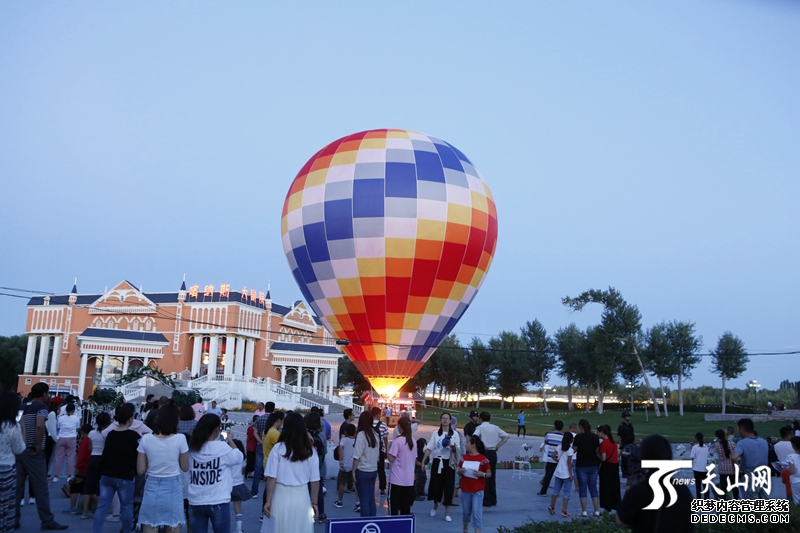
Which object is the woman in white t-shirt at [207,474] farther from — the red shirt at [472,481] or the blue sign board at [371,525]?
the red shirt at [472,481]

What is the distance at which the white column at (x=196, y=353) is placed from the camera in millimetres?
51572

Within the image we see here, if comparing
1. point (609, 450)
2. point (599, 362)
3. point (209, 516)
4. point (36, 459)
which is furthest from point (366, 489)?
point (599, 362)

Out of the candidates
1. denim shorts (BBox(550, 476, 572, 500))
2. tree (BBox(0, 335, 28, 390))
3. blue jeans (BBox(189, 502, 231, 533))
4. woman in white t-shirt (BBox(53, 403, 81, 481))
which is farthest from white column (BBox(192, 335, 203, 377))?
blue jeans (BBox(189, 502, 231, 533))

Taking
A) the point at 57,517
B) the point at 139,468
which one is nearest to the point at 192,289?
the point at 57,517

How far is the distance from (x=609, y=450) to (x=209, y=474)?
7.72m

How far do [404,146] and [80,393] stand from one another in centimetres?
3836

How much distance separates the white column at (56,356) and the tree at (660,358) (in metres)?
48.2

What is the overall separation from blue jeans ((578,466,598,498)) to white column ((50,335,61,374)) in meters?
54.8

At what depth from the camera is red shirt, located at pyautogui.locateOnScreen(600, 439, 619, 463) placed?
11.4 m

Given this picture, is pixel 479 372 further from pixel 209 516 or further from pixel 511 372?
pixel 209 516

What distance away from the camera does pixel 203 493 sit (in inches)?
239

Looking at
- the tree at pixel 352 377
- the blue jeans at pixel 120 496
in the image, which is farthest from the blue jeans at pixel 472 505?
the tree at pixel 352 377

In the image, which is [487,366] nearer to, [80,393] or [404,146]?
[80,393]

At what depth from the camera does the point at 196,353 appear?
171 feet
